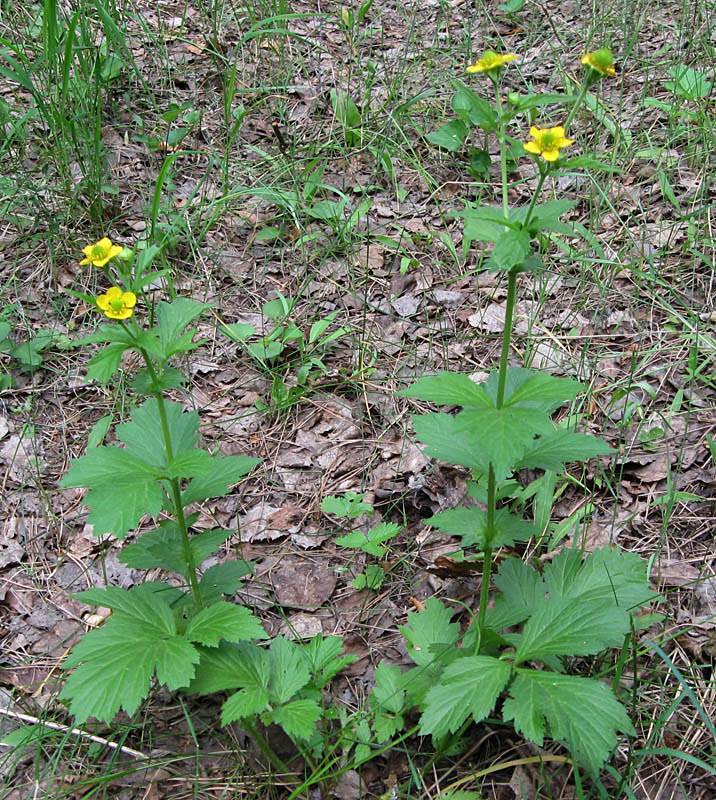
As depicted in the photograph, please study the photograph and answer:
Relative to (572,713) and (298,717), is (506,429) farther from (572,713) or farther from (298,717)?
(298,717)

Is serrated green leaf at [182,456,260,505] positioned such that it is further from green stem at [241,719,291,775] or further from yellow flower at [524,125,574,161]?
yellow flower at [524,125,574,161]

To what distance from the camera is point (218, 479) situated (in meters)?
1.85

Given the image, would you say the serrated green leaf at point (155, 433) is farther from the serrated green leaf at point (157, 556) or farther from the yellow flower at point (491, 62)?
the yellow flower at point (491, 62)

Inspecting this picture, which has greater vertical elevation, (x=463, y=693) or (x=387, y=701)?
(x=463, y=693)

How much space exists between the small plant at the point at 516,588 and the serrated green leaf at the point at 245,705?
0.30 metres

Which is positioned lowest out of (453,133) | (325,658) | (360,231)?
(325,658)

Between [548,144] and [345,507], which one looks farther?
[345,507]

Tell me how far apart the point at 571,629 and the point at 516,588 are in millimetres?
235

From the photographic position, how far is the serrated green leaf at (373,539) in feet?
7.16

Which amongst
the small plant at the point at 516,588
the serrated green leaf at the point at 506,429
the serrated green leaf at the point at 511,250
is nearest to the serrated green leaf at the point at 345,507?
the small plant at the point at 516,588

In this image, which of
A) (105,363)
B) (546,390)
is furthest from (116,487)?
(546,390)

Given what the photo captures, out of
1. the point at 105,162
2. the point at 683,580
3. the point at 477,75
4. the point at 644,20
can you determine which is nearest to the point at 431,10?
the point at 477,75

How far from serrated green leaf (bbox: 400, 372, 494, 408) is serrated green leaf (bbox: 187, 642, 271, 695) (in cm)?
75

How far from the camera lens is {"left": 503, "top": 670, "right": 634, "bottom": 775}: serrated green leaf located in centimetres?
145
